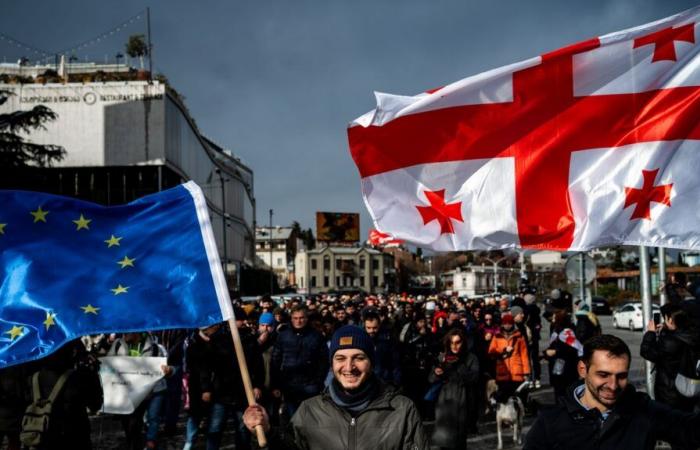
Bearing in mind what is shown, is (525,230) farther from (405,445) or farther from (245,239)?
(245,239)

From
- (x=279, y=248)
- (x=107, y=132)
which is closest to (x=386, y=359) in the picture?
(x=107, y=132)

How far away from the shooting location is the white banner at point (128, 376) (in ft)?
25.3

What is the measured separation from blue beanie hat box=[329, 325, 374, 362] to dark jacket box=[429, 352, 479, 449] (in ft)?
13.0

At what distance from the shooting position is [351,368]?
11.7 ft

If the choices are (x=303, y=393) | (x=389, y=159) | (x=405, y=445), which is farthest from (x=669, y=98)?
(x=303, y=393)

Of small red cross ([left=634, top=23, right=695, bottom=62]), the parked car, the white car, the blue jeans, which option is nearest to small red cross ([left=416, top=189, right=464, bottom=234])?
small red cross ([left=634, top=23, right=695, bottom=62])

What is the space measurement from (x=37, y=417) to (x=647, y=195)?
14.4 ft

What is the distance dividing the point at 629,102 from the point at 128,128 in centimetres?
5721

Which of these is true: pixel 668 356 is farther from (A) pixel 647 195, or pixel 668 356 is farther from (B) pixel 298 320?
(B) pixel 298 320

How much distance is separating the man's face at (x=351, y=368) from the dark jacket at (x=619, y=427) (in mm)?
845

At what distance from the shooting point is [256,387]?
8.27m

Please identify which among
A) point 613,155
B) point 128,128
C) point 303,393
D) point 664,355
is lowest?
point 303,393

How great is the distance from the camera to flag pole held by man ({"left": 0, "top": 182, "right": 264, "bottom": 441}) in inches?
178

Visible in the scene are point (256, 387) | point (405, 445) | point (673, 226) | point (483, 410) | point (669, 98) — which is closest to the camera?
point (405, 445)
